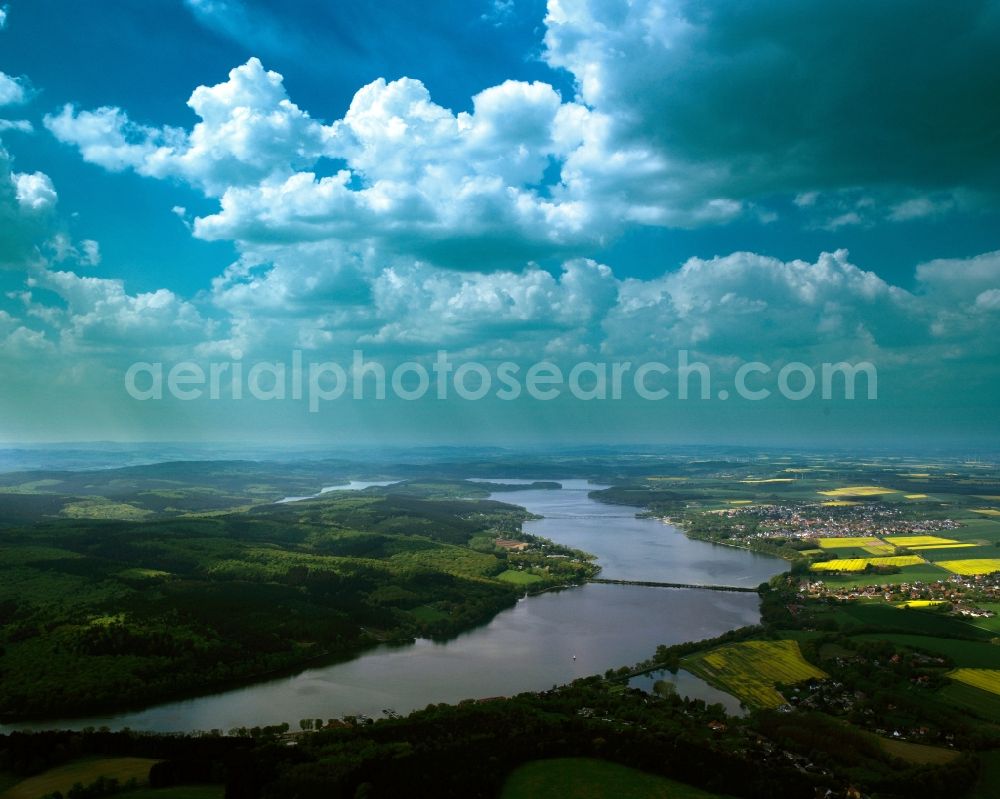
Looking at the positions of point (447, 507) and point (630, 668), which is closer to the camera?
point (630, 668)

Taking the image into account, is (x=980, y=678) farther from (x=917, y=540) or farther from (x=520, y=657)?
(x=917, y=540)

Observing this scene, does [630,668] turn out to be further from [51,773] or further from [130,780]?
[51,773]

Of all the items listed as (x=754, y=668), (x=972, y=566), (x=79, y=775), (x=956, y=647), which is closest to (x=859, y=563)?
(x=972, y=566)

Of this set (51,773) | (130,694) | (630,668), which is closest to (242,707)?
(130,694)

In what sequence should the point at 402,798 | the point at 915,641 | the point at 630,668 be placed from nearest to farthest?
1. the point at 402,798
2. the point at 630,668
3. the point at 915,641

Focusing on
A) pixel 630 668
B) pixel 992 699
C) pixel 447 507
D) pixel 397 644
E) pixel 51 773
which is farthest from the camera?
pixel 447 507

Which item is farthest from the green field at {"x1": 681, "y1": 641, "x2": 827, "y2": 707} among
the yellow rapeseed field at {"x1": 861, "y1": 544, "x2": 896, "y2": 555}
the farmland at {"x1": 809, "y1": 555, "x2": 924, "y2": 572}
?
the yellow rapeseed field at {"x1": 861, "y1": 544, "x2": 896, "y2": 555}

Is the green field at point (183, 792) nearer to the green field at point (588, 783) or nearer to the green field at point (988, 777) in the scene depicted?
the green field at point (588, 783)
